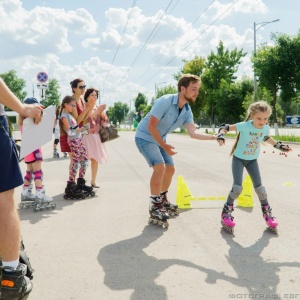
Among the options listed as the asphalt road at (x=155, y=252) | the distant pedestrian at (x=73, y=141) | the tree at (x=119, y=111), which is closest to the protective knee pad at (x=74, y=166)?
the distant pedestrian at (x=73, y=141)

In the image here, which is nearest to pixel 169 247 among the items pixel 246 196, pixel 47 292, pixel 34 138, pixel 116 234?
pixel 116 234

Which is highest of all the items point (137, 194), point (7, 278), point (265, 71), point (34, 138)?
point (265, 71)

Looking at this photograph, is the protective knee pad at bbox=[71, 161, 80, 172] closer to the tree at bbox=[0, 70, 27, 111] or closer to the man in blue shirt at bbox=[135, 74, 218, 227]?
the man in blue shirt at bbox=[135, 74, 218, 227]

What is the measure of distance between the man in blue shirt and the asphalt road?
32 cm

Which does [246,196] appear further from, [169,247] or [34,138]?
[34,138]

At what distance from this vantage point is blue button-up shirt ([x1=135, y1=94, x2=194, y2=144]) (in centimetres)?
452

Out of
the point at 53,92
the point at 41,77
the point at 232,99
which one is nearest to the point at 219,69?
the point at 232,99

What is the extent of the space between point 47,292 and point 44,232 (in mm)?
1660

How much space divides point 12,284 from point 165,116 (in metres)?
2.78

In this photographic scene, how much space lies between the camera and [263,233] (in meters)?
4.25

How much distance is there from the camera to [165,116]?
4645 millimetres

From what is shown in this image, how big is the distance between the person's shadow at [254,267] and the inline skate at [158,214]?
2.69ft

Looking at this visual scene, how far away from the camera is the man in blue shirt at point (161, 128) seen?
4.50 meters

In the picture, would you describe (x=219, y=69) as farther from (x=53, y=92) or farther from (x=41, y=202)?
(x=53, y=92)
